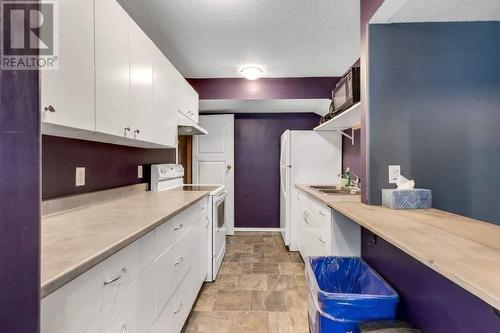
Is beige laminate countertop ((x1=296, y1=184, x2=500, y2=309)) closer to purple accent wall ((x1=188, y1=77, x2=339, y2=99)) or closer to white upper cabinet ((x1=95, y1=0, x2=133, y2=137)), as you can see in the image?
white upper cabinet ((x1=95, y1=0, x2=133, y2=137))

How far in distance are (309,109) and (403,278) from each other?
126 inches

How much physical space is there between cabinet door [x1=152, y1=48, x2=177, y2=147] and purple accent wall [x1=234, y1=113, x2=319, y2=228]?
2.17 meters

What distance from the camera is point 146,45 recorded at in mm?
1963

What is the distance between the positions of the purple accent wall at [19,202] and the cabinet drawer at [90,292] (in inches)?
6.0

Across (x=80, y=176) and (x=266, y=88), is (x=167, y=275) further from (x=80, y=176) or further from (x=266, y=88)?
(x=266, y=88)

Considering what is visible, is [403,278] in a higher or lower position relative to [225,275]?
higher

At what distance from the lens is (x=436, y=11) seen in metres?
1.60

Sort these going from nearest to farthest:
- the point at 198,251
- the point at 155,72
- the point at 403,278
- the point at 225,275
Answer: the point at 403,278 → the point at 155,72 → the point at 198,251 → the point at 225,275

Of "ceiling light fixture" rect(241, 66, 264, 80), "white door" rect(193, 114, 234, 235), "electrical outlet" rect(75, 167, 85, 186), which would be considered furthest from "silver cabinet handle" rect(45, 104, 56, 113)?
"white door" rect(193, 114, 234, 235)

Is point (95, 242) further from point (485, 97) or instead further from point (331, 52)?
point (331, 52)

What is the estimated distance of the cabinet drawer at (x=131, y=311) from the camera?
915 mm

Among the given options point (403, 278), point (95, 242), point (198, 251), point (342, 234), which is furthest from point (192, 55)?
point (403, 278)

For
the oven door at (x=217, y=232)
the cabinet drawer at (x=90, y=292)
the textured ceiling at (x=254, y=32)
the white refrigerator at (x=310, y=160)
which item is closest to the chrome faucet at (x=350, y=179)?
the white refrigerator at (x=310, y=160)

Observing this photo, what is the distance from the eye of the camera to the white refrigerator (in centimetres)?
365
